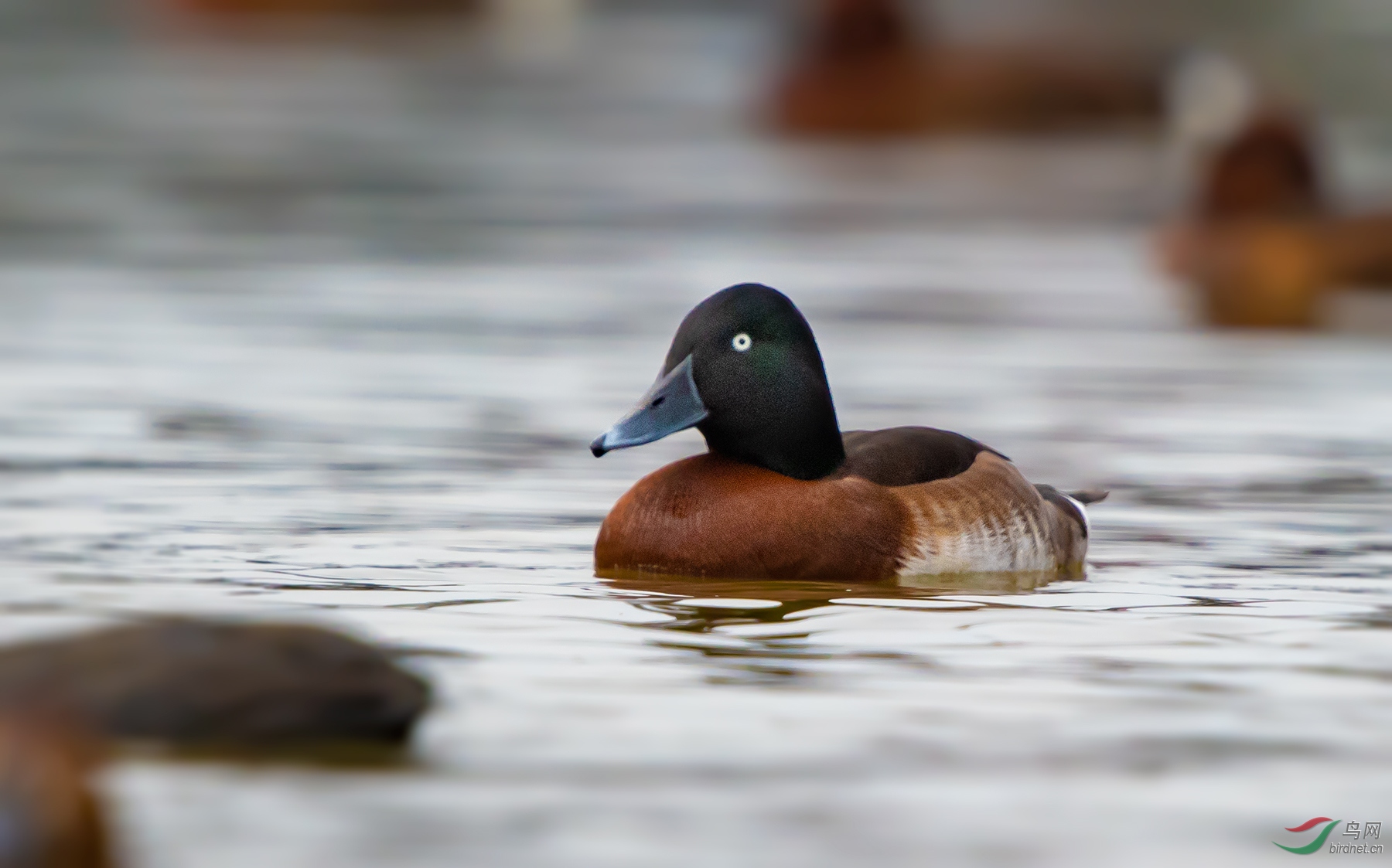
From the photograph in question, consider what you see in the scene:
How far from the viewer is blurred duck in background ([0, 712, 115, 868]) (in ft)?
14.8

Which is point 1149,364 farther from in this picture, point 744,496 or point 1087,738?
point 1087,738

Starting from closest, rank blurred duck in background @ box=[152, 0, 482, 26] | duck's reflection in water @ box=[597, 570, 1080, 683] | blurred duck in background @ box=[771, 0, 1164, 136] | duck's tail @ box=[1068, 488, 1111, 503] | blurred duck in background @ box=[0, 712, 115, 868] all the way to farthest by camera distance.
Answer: blurred duck in background @ box=[0, 712, 115, 868] → duck's reflection in water @ box=[597, 570, 1080, 683] → duck's tail @ box=[1068, 488, 1111, 503] → blurred duck in background @ box=[771, 0, 1164, 136] → blurred duck in background @ box=[152, 0, 482, 26]

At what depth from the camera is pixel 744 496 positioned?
7.78m

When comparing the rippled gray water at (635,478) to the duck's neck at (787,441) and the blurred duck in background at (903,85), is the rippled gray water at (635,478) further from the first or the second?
the blurred duck in background at (903,85)

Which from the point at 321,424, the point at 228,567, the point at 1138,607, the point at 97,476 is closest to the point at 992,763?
the point at 1138,607

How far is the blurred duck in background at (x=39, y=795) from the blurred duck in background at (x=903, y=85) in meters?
21.9

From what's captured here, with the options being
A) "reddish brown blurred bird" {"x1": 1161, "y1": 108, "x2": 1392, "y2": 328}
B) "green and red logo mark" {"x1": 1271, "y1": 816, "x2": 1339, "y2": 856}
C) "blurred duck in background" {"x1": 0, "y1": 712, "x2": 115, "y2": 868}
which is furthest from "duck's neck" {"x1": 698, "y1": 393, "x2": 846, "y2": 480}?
"reddish brown blurred bird" {"x1": 1161, "y1": 108, "x2": 1392, "y2": 328}

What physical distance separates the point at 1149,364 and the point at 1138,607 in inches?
226

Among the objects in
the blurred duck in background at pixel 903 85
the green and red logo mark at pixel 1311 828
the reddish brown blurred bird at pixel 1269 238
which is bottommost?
the green and red logo mark at pixel 1311 828

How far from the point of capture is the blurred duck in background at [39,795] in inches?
177

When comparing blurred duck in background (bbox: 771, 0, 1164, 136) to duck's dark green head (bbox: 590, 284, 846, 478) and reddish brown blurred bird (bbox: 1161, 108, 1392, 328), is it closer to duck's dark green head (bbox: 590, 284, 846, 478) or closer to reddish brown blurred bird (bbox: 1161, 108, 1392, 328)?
reddish brown blurred bird (bbox: 1161, 108, 1392, 328)

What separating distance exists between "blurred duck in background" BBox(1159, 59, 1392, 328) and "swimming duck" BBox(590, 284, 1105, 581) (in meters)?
Answer: 7.48

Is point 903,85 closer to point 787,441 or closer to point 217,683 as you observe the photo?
point 787,441

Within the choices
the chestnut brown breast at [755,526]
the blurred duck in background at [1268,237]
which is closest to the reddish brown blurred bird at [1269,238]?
the blurred duck in background at [1268,237]
